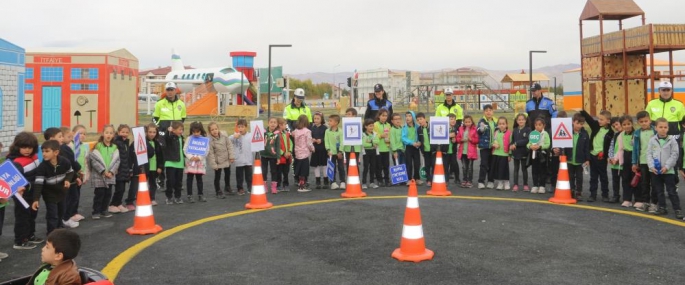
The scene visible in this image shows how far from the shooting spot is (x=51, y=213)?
6969mm

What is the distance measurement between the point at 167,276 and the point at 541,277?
3585 mm

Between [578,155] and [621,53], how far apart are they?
20106 millimetres

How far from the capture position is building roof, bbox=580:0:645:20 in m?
26.5

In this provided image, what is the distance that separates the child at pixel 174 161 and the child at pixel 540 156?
6384 millimetres

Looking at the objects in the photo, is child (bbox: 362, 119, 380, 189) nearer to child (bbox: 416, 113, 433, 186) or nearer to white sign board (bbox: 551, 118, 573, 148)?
child (bbox: 416, 113, 433, 186)

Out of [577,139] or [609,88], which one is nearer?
[577,139]

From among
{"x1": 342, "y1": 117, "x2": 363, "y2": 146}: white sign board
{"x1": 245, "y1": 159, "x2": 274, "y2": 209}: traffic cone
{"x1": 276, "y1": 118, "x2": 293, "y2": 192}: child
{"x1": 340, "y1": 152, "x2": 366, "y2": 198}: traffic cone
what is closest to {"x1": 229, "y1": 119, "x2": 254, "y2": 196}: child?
{"x1": 276, "y1": 118, "x2": 293, "y2": 192}: child

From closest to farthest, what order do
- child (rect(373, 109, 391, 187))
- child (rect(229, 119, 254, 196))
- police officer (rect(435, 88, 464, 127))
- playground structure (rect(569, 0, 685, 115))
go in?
child (rect(229, 119, 254, 196)) → child (rect(373, 109, 391, 187)) → police officer (rect(435, 88, 464, 127)) → playground structure (rect(569, 0, 685, 115))

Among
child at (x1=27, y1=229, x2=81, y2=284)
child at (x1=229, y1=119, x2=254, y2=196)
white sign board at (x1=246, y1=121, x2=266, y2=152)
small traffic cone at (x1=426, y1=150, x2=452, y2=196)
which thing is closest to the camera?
child at (x1=27, y1=229, x2=81, y2=284)

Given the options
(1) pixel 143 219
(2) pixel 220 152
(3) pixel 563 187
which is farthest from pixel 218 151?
(3) pixel 563 187

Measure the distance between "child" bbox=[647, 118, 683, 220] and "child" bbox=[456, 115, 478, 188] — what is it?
3.62m

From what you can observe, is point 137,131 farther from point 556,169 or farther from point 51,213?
point 556,169

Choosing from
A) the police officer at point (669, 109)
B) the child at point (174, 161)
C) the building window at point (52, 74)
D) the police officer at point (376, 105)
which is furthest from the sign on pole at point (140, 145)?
the building window at point (52, 74)

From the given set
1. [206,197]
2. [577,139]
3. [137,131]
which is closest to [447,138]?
[577,139]
